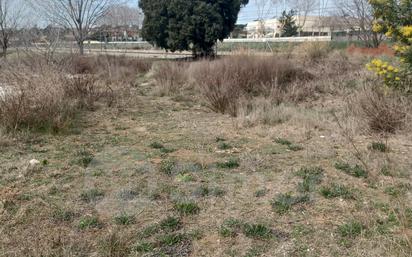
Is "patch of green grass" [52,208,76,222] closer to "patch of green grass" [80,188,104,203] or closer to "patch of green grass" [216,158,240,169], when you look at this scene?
"patch of green grass" [80,188,104,203]

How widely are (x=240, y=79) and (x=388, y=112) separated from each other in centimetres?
415

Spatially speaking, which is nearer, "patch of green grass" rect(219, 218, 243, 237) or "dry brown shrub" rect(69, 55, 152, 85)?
"patch of green grass" rect(219, 218, 243, 237)

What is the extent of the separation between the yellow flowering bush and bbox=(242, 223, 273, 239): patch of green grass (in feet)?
8.08

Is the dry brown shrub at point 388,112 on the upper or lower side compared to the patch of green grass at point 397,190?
upper

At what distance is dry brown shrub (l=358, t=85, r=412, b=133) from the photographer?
19.3 feet

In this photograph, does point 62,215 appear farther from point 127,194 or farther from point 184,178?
point 184,178

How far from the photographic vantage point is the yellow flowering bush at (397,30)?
168 inches

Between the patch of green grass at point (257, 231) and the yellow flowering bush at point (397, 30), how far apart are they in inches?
97.0

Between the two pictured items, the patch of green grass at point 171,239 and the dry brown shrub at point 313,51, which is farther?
the dry brown shrub at point 313,51

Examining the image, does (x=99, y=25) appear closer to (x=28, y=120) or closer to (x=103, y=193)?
(x=28, y=120)

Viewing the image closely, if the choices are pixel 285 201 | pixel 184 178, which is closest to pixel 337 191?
pixel 285 201

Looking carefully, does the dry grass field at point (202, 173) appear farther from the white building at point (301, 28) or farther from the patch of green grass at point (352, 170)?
the white building at point (301, 28)

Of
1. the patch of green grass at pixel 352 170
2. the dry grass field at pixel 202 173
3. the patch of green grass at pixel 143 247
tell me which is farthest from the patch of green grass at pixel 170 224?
the patch of green grass at pixel 352 170

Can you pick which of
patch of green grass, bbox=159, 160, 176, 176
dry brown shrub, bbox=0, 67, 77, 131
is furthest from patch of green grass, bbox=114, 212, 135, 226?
dry brown shrub, bbox=0, 67, 77, 131
